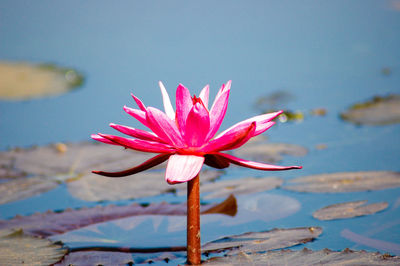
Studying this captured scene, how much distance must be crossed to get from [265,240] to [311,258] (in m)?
0.35

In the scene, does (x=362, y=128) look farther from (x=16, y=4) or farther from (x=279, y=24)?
(x=16, y=4)

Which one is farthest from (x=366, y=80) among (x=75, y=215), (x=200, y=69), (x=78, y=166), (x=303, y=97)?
(x=75, y=215)

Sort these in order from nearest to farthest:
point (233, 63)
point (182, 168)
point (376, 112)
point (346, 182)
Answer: point (182, 168), point (346, 182), point (376, 112), point (233, 63)

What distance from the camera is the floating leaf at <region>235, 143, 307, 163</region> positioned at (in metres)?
2.52

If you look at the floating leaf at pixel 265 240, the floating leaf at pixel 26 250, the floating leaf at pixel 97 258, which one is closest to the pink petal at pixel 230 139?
the floating leaf at pixel 265 240

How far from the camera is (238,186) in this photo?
218 cm

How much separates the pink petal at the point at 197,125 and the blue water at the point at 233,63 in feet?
2.15

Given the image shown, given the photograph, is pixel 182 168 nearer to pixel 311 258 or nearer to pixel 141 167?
pixel 141 167

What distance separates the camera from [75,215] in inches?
75.0

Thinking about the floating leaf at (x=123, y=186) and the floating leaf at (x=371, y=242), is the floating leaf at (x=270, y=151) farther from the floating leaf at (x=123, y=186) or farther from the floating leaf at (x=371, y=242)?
the floating leaf at (x=371, y=242)

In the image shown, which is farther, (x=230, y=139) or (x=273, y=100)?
(x=273, y=100)

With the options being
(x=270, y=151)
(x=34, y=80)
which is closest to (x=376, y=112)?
(x=270, y=151)

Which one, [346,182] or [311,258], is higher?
[346,182]

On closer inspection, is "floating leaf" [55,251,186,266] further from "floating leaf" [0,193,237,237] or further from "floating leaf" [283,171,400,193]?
"floating leaf" [283,171,400,193]
